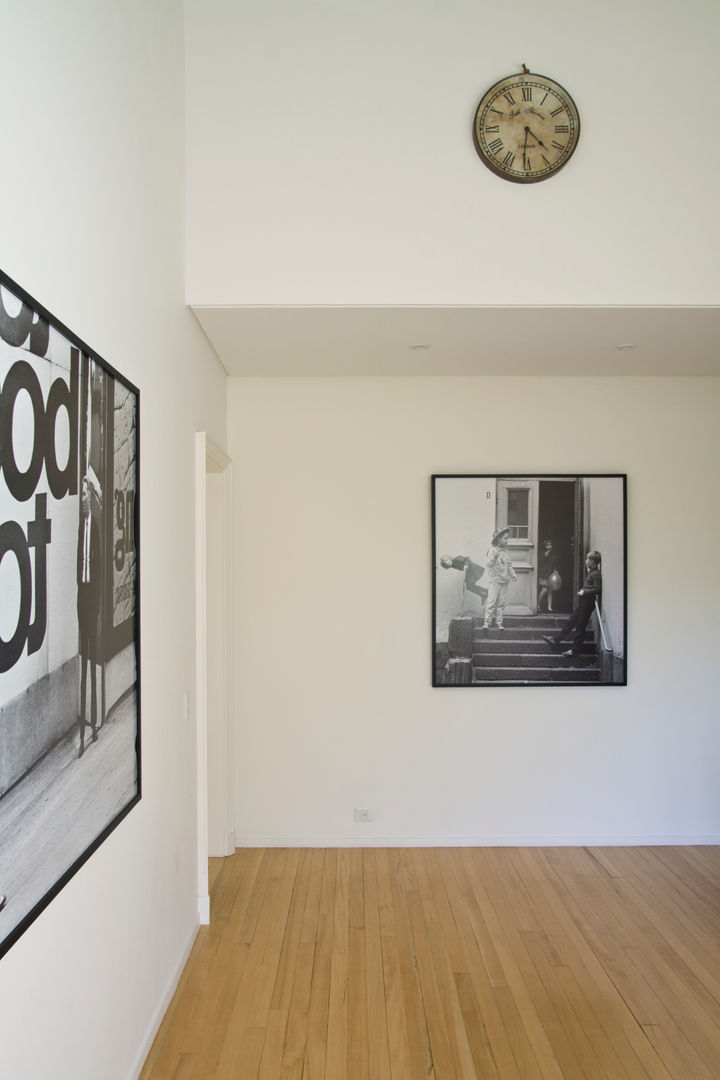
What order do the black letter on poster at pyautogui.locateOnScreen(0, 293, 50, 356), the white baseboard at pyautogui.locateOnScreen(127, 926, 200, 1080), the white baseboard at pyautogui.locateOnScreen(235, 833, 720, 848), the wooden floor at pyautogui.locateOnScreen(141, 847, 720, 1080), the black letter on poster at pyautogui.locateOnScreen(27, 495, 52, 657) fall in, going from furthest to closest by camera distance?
the white baseboard at pyautogui.locateOnScreen(235, 833, 720, 848) → the wooden floor at pyautogui.locateOnScreen(141, 847, 720, 1080) → the white baseboard at pyautogui.locateOnScreen(127, 926, 200, 1080) → the black letter on poster at pyautogui.locateOnScreen(27, 495, 52, 657) → the black letter on poster at pyautogui.locateOnScreen(0, 293, 50, 356)

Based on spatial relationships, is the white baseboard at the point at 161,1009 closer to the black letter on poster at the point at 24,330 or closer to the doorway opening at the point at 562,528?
the black letter on poster at the point at 24,330

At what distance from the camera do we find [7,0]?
4.34ft

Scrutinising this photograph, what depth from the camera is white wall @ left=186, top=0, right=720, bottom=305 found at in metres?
2.93

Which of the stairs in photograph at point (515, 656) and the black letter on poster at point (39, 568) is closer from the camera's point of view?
the black letter on poster at point (39, 568)

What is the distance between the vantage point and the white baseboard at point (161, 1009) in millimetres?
2228

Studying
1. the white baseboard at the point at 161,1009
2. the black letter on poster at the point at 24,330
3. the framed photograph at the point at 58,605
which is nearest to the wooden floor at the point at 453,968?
the white baseboard at the point at 161,1009

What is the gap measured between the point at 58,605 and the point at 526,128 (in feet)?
8.58

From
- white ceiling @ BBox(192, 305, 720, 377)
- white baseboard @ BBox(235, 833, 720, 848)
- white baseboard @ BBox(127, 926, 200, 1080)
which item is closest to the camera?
white baseboard @ BBox(127, 926, 200, 1080)

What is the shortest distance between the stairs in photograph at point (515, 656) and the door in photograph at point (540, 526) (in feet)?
0.40

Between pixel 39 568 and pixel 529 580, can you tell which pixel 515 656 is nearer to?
pixel 529 580

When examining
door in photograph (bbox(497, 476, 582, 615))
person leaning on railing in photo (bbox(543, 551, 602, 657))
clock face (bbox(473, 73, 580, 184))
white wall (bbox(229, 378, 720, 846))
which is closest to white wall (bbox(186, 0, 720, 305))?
clock face (bbox(473, 73, 580, 184))

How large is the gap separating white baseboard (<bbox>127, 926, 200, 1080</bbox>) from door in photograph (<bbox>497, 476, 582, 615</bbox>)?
2312 mm

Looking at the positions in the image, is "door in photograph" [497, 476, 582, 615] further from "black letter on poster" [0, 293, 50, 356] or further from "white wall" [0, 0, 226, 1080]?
"black letter on poster" [0, 293, 50, 356]

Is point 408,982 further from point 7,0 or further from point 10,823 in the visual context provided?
point 7,0
